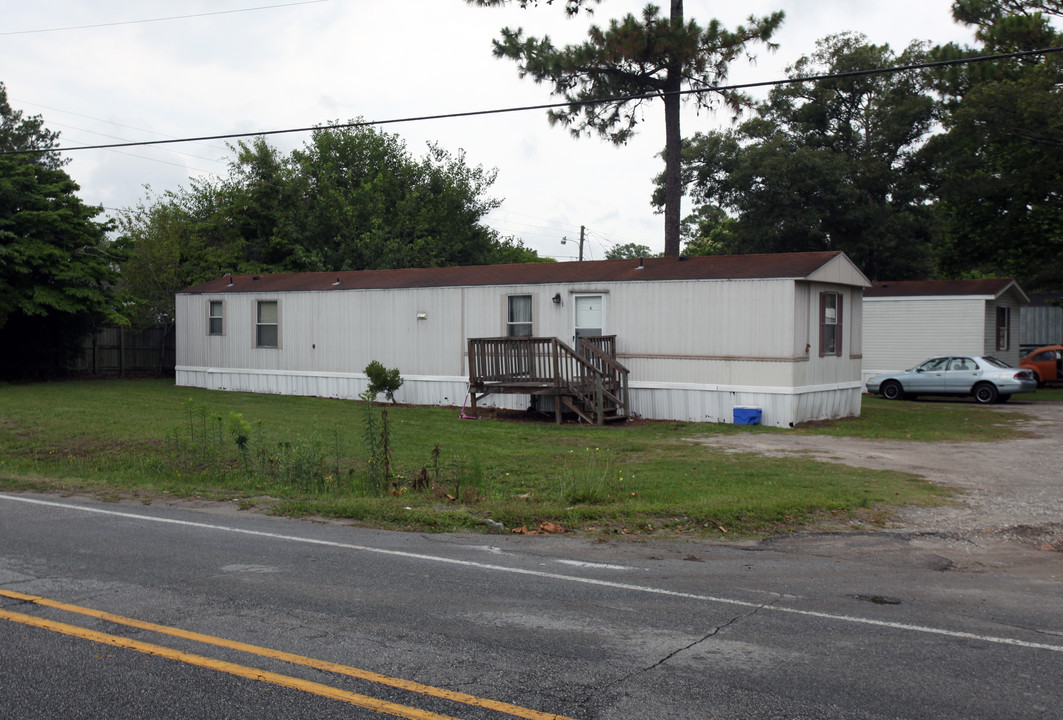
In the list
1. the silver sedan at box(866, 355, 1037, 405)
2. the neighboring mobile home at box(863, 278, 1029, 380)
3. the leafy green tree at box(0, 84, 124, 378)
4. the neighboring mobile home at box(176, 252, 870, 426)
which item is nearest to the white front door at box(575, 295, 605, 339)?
the neighboring mobile home at box(176, 252, 870, 426)

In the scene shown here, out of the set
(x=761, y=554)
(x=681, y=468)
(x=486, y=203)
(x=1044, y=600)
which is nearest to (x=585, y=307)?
(x=681, y=468)

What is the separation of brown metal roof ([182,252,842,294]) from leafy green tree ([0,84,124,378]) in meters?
3.45

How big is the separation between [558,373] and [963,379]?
43.0 ft

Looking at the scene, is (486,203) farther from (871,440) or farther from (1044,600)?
(1044,600)

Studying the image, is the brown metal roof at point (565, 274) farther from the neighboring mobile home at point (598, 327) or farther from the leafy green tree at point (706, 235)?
the leafy green tree at point (706, 235)

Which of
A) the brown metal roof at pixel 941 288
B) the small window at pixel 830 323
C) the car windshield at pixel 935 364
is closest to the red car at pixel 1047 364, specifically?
the brown metal roof at pixel 941 288

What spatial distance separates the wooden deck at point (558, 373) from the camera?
18.3 meters

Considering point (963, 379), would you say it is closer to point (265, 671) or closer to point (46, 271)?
point (265, 671)

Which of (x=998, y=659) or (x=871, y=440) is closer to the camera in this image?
(x=998, y=659)

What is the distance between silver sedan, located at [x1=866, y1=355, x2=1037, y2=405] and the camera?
24.4 metres

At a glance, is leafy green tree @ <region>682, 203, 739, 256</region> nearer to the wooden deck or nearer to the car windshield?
the car windshield

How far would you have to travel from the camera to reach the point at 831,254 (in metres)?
18.7

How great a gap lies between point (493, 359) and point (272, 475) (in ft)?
27.9

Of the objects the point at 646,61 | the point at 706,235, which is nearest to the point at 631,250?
the point at 706,235
